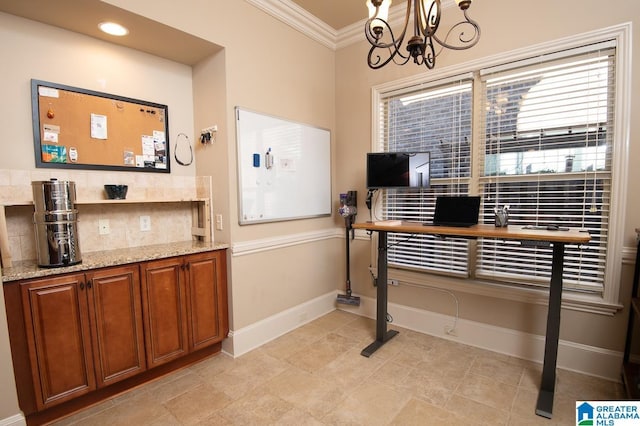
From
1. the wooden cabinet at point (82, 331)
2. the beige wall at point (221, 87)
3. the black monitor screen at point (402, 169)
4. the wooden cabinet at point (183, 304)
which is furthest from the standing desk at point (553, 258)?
the wooden cabinet at point (82, 331)

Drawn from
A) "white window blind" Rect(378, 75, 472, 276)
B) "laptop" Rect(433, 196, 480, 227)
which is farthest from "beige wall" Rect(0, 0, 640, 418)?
"laptop" Rect(433, 196, 480, 227)

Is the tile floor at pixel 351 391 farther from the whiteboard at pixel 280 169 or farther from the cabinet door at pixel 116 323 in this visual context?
the whiteboard at pixel 280 169

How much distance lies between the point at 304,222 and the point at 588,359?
262 cm

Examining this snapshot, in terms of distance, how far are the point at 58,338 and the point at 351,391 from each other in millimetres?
1906

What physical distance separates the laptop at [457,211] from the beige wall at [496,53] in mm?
802

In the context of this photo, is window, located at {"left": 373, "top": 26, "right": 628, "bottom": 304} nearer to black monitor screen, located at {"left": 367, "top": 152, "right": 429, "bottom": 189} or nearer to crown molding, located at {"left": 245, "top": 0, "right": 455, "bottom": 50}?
black monitor screen, located at {"left": 367, "top": 152, "right": 429, "bottom": 189}

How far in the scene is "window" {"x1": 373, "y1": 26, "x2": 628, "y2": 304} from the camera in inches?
87.4

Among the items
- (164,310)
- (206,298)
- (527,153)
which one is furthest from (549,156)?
(164,310)

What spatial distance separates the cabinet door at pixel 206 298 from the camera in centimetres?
247

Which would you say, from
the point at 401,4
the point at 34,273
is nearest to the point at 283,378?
the point at 34,273

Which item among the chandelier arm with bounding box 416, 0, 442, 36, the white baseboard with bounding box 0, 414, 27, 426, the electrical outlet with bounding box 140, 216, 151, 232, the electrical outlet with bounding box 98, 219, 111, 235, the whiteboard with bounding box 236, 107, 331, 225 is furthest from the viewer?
the whiteboard with bounding box 236, 107, 331, 225

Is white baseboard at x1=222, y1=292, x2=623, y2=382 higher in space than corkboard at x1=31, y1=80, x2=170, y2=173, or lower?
lower

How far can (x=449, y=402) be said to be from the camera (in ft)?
6.68

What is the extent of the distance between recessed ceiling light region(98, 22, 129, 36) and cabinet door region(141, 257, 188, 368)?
1707 millimetres
